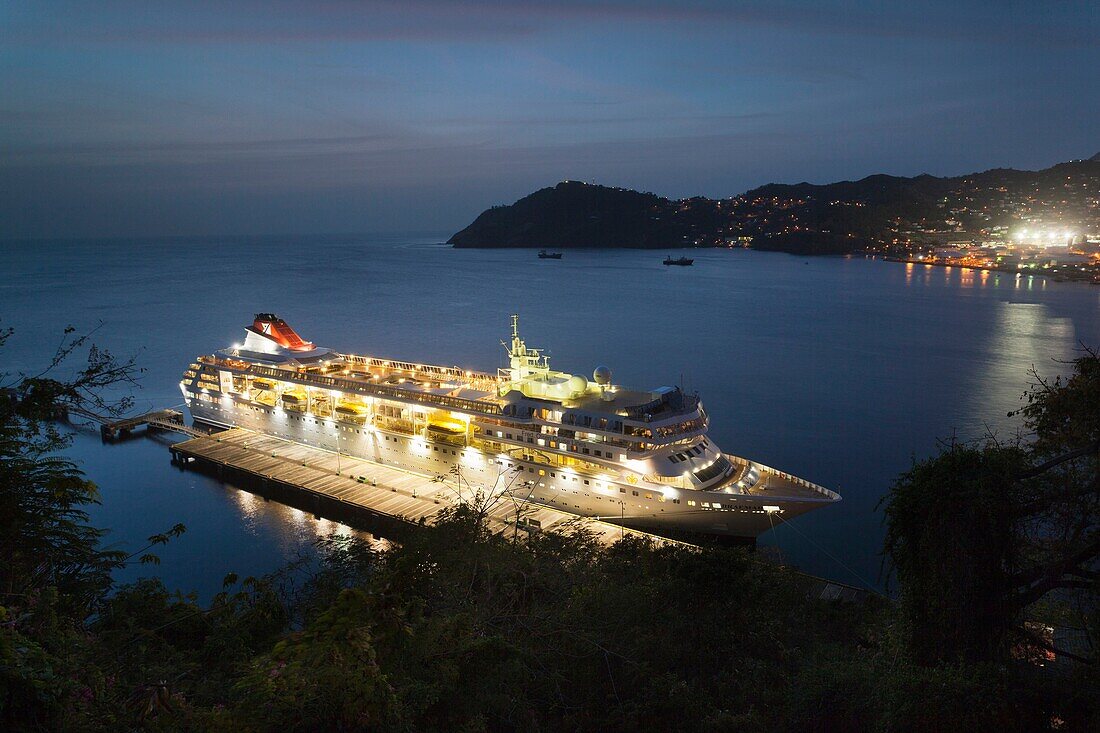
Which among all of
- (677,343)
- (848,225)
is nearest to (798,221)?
(848,225)

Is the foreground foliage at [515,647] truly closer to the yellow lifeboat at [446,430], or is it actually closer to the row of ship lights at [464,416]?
the row of ship lights at [464,416]

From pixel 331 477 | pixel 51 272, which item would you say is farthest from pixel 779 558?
pixel 51 272

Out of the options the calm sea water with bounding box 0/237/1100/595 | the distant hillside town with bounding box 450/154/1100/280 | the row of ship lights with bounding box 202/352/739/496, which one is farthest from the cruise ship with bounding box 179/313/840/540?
the distant hillside town with bounding box 450/154/1100/280

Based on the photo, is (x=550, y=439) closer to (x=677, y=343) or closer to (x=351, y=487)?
(x=351, y=487)

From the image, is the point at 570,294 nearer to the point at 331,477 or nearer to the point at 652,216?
the point at 331,477

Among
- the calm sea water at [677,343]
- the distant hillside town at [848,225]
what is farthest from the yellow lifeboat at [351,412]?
the distant hillside town at [848,225]

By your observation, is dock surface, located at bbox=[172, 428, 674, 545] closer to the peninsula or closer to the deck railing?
the deck railing
